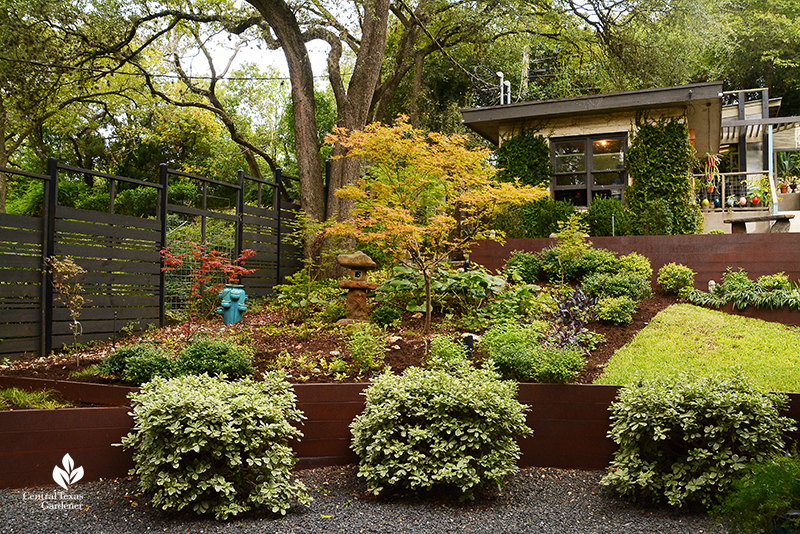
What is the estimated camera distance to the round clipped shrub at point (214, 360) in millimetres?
5434

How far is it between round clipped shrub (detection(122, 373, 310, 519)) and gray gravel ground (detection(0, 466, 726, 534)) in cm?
12

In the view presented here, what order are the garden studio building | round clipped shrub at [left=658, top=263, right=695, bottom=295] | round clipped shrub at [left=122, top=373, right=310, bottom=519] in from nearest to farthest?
round clipped shrub at [left=122, top=373, right=310, bottom=519], round clipped shrub at [left=658, top=263, right=695, bottom=295], the garden studio building

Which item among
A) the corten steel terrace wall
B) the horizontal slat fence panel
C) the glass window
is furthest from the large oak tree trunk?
the corten steel terrace wall

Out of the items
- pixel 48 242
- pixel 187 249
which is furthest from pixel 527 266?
pixel 48 242

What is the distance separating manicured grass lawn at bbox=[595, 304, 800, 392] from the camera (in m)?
5.51

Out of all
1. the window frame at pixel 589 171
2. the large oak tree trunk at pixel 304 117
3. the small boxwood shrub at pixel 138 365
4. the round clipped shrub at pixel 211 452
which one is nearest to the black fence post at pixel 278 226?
the large oak tree trunk at pixel 304 117

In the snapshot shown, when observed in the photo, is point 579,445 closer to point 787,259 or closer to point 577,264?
point 577,264

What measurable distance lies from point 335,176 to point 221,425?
8.77 m

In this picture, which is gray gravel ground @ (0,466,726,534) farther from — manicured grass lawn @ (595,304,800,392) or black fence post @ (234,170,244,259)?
black fence post @ (234,170,244,259)

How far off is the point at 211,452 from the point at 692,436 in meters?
3.37

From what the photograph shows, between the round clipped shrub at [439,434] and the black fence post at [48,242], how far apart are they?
482 centimetres

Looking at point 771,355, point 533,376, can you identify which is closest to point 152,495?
point 533,376

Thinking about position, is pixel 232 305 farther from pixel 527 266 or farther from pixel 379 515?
pixel 379 515

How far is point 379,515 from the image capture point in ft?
13.1
